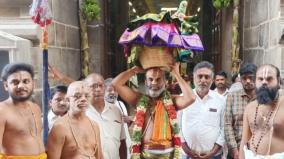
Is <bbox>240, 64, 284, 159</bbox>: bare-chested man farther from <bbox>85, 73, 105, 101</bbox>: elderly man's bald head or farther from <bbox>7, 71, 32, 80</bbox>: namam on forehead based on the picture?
<bbox>7, 71, 32, 80</bbox>: namam on forehead

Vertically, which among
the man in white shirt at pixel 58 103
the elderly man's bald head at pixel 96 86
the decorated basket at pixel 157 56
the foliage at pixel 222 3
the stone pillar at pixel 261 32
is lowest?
the man in white shirt at pixel 58 103

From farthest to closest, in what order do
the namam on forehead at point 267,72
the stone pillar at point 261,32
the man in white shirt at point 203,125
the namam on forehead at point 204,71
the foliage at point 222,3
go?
1. the foliage at point 222,3
2. the stone pillar at point 261,32
3. the man in white shirt at point 203,125
4. the namam on forehead at point 204,71
5. the namam on forehead at point 267,72

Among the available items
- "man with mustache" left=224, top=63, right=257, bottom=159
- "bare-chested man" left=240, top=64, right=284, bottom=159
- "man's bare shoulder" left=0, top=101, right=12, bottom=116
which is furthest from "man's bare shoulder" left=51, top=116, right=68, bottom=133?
"man with mustache" left=224, top=63, right=257, bottom=159

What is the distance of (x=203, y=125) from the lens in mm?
4258

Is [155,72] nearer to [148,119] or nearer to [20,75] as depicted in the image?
[148,119]

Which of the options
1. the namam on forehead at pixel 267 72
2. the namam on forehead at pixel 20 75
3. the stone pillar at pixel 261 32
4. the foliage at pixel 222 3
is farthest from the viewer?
the foliage at pixel 222 3

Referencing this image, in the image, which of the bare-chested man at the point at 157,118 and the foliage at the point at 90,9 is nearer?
the bare-chested man at the point at 157,118

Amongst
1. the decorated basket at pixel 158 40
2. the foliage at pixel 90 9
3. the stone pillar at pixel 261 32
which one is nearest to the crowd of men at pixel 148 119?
the decorated basket at pixel 158 40

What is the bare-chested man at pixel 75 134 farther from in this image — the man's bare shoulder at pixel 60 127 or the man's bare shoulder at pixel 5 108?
the man's bare shoulder at pixel 5 108

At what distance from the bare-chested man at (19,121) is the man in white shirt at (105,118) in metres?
0.83

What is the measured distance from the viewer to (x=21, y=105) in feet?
9.39

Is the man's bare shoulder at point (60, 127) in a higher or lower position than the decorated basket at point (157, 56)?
lower

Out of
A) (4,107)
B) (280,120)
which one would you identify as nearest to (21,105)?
(4,107)

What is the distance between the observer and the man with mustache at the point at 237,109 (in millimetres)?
4168
